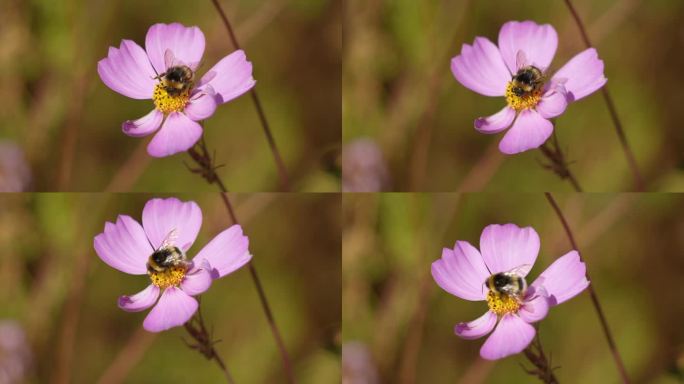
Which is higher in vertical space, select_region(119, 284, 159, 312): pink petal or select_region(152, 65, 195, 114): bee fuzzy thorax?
select_region(152, 65, 195, 114): bee fuzzy thorax

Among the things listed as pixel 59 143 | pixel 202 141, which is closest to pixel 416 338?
pixel 202 141

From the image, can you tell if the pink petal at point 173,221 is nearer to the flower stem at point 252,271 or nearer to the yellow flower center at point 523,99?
the flower stem at point 252,271

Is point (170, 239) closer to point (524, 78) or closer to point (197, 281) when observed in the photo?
point (197, 281)

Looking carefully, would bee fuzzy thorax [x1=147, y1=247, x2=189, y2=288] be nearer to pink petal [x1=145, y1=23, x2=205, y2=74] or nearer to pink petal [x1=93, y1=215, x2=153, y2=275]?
pink petal [x1=93, y1=215, x2=153, y2=275]

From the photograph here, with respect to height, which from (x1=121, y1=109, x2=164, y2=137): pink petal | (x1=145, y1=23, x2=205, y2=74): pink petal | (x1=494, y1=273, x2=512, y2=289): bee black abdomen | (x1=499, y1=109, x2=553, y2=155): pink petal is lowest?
(x1=494, y1=273, x2=512, y2=289): bee black abdomen

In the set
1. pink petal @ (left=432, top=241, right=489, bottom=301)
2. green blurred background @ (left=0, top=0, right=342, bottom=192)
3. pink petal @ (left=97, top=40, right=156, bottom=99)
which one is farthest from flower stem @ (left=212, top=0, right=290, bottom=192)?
pink petal @ (left=432, top=241, right=489, bottom=301)
